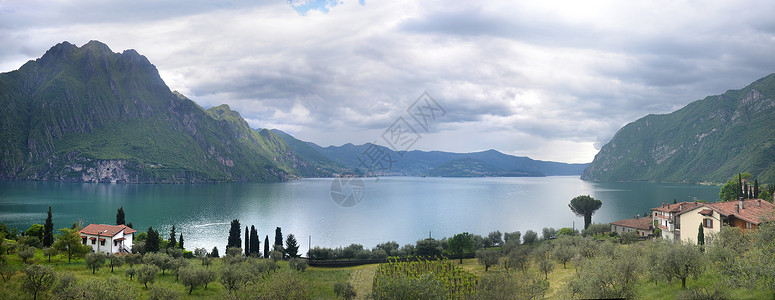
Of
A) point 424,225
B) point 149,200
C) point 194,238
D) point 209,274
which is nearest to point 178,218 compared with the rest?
point 194,238

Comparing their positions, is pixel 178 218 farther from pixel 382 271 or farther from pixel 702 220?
pixel 702 220

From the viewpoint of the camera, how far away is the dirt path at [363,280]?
4145cm

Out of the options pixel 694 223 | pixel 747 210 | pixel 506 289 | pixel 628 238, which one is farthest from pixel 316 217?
pixel 747 210

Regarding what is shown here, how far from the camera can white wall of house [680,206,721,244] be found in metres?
44.2

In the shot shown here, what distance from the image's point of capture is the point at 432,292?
28.8 m

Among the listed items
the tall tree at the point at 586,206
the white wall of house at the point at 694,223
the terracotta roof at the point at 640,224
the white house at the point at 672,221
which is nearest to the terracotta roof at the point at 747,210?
the white wall of house at the point at 694,223

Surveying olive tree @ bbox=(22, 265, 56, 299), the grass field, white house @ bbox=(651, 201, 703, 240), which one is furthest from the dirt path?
white house @ bbox=(651, 201, 703, 240)

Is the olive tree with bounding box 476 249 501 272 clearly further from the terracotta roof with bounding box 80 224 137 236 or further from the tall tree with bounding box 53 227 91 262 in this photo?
the terracotta roof with bounding box 80 224 137 236

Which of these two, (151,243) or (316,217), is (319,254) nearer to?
(151,243)

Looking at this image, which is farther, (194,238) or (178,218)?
(178,218)

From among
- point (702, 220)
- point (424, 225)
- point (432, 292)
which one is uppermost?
point (702, 220)

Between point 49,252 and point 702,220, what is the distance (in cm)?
7302

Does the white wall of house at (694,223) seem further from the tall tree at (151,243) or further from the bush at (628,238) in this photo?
the tall tree at (151,243)

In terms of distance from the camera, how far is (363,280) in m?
47.5
